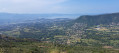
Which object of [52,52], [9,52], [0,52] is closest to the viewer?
[0,52]

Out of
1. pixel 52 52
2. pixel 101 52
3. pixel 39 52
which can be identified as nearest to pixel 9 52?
pixel 39 52

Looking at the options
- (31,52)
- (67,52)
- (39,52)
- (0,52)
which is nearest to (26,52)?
(31,52)

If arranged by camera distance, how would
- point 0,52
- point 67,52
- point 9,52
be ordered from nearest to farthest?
point 0,52 < point 9,52 < point 67,52

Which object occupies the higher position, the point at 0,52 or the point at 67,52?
the point at 0,52

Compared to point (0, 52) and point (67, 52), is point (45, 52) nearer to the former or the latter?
point (67, 52)

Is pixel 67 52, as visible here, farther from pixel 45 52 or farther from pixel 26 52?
pixel 26 52

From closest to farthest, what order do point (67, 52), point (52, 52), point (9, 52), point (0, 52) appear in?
point (0, 52)
point (9, 52)
point (52, 52)
point (67, 52)

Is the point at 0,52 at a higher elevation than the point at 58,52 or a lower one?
higher

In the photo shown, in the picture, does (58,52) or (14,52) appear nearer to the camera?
(14,52)

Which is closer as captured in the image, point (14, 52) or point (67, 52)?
point (14, 52)
